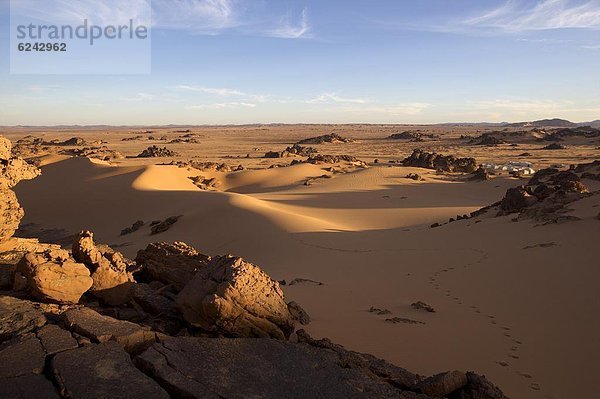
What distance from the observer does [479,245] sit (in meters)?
10.3

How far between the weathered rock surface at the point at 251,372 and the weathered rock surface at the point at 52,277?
1.59m

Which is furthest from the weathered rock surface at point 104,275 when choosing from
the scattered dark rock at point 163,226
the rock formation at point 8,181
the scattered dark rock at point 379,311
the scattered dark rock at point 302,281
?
the scattered dark rock at point 163,226

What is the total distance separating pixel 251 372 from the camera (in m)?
3.63

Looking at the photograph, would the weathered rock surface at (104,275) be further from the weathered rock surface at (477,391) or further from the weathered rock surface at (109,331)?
the weathered rock surface at (477,391)

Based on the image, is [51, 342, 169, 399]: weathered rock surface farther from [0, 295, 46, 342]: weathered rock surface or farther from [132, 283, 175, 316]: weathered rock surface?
[132, 283, 175, 316]: weathered rock surface

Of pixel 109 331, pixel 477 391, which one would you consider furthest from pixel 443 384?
pixel 109 331

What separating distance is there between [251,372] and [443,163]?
28.9 metres

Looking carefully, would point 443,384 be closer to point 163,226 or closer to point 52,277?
point 52,277

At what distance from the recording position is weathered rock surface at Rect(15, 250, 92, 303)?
4711 millimetres

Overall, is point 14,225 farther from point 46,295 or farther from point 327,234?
point 327,234

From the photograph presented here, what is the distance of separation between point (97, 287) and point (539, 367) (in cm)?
482

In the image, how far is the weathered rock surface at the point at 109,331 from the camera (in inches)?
Result: 153

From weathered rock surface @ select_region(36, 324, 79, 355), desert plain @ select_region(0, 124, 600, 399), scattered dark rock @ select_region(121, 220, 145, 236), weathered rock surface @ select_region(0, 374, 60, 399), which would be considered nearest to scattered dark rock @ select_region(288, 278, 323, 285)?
desert plain @ select_region(0, 124, 600, 399)

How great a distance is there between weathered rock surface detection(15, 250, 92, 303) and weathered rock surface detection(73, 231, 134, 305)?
0.18m
